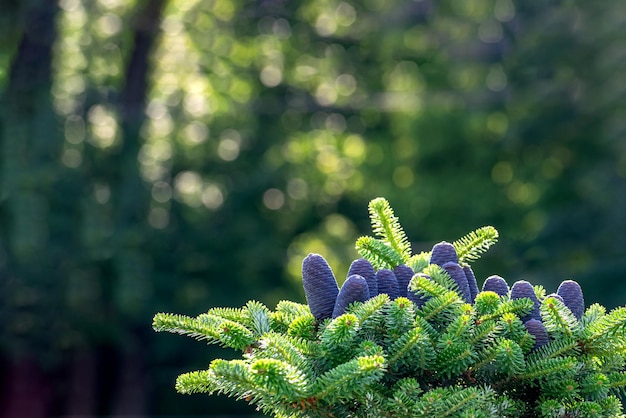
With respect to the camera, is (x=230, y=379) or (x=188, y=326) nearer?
(x=230, y=379)

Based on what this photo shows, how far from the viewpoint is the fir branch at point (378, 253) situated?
2020mm

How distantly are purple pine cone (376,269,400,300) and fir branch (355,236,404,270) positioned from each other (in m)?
0.09

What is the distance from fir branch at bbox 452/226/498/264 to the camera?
2.10 metres

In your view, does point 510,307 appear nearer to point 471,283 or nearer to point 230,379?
point 471,283

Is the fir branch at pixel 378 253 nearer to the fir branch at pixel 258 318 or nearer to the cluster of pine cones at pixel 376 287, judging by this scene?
the cluster of pine cones at pixel 376 287

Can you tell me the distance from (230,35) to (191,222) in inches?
141

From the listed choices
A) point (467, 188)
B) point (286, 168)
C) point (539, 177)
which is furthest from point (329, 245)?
point (539, 177)

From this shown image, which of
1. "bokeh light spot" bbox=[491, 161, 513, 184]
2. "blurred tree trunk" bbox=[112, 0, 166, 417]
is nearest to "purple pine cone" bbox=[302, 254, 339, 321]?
"blurred tree trunk" bbox=[112, 0, 166, 417]

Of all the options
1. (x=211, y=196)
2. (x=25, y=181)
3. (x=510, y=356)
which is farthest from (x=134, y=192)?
(x=510, y=356)

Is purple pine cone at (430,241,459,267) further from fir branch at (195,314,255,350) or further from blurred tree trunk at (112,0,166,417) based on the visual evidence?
blurred tree trunk at (112,0,166,417)

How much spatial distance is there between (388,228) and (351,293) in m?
0.36

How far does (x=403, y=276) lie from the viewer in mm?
1998

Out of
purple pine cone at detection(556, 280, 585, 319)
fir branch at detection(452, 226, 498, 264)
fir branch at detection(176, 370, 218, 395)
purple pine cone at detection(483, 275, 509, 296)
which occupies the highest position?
fir branch at detection(452, 226, 498, 264)

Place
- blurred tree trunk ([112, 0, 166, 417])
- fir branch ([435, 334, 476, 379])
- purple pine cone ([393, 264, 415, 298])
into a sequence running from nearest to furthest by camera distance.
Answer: fir branch ([435, 334, 476, 379])
purple pine cone ([393, 264, 415, 298])
blurred tree trunk ([112, 0, 166, 417])
